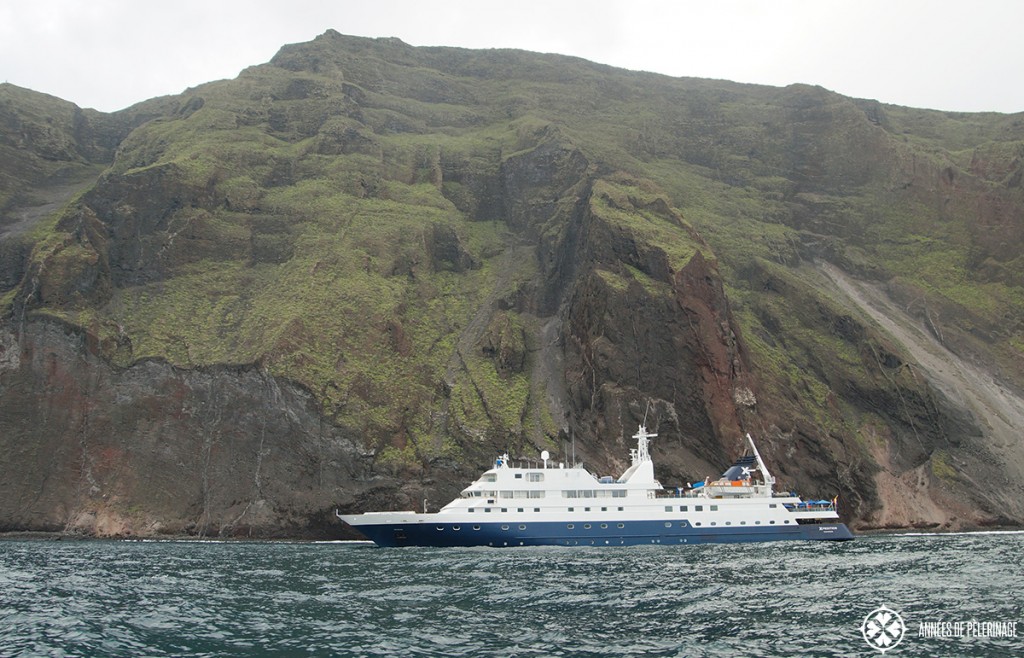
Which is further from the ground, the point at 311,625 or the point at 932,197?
the point at 932,197

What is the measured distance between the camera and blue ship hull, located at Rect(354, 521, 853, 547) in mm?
66375

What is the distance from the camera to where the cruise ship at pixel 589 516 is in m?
66.7

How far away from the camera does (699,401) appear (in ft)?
286

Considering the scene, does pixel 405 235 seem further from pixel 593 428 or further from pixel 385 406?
pixel 593 428

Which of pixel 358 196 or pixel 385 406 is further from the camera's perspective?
pixel 358 196

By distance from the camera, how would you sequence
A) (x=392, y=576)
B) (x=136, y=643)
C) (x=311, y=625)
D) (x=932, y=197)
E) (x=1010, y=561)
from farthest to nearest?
(x=932, y=197), (x=1010, y=561), (x=392, y=576), (x=311, y=625), (x=136, y=643)

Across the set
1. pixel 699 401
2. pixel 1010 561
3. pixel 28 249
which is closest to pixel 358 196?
pixel 28 249

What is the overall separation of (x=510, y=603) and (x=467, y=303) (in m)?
78.1

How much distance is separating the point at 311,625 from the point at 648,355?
65519 millimetres

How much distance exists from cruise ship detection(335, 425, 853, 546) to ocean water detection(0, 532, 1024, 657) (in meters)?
10.1

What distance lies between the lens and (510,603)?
111 ft

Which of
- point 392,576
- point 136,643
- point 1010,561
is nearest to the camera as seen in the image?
point 136,643

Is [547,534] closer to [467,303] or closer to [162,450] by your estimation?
[162,450]

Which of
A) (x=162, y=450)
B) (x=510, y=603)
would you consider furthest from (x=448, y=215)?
(x=510, y=603)
